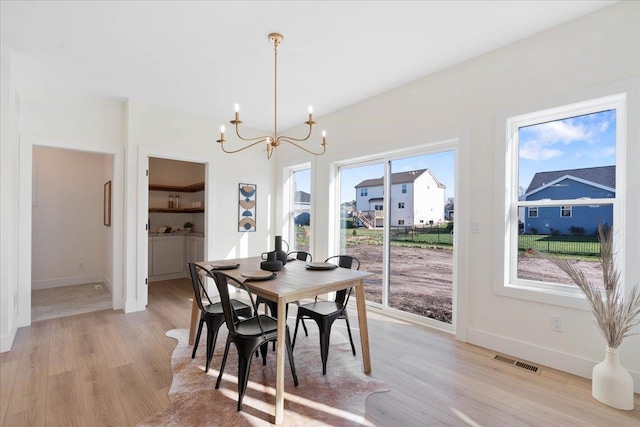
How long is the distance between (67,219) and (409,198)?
5741mm

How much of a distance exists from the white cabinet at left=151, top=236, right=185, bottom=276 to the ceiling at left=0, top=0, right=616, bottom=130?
2847 mm

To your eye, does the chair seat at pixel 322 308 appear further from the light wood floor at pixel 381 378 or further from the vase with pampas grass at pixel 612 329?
the vase with pampas grass at pixel 612 329

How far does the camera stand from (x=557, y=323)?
2.50 m

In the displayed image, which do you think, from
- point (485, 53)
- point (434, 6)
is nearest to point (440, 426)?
point (434, 6)

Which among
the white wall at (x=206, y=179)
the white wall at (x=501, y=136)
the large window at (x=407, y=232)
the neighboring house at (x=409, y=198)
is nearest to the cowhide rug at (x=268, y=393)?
the large window at (x=407, y=232)

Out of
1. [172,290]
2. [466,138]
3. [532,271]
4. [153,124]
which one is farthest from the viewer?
[172,290]

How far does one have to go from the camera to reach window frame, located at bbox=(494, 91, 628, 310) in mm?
2316

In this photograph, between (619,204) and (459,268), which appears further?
(459,268)

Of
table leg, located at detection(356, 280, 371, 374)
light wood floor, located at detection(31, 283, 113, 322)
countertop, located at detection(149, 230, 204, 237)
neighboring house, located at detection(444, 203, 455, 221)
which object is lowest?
light wood floor, located at detection(31, 283, 113, 322)

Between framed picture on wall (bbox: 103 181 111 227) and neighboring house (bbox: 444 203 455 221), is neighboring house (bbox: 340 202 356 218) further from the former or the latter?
framed picture on wall (bbox: 103 181 111 227)

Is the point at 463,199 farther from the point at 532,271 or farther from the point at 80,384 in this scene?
the point at 80,384

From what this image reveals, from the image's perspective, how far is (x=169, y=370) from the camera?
246 cm

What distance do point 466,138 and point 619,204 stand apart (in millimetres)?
1298

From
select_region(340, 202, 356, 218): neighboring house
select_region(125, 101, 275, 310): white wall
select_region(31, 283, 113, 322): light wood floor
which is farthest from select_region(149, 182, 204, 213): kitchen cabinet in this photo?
select_region(340, 202, 356, 218): neighboring house
